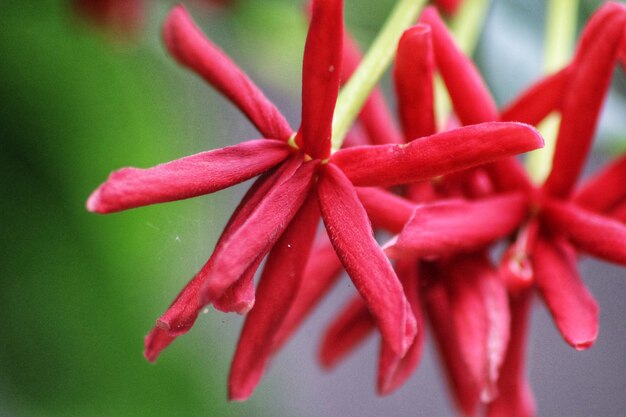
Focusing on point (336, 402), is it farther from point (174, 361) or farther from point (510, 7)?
point (510, 7)

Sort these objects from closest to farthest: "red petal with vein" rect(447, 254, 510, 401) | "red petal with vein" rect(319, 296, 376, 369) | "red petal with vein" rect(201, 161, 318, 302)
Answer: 1. "red petal with vein" rect(201, 161, 318, 302)
2. "red petal with vein" rect(447, 254, 510, 401)
3. "red petal with vein" rect(319, 296, 376, 369)

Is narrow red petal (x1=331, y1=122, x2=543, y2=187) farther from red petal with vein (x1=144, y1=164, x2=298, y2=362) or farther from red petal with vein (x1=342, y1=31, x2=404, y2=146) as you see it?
red petal with vein (x1=342, y1=31, x2=404, y2=146)

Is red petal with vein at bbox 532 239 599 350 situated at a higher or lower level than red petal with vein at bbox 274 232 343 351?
lower

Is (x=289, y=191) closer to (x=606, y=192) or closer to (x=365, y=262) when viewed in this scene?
(x=365, y=262)

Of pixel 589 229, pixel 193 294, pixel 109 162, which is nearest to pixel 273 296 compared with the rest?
pixel 193 294

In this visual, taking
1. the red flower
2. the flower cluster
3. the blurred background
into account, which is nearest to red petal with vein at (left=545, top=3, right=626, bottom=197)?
the flower cluster

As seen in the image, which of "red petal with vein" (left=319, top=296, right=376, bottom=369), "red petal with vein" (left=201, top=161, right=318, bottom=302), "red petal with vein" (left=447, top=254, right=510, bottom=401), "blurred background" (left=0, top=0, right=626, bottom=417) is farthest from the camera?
"blurred background" (left=0, top=0, right=626, bottom=417)

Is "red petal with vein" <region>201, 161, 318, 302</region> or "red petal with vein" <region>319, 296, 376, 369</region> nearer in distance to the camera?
"red petal with vein" <region>201, 161, 318, 302</region>
